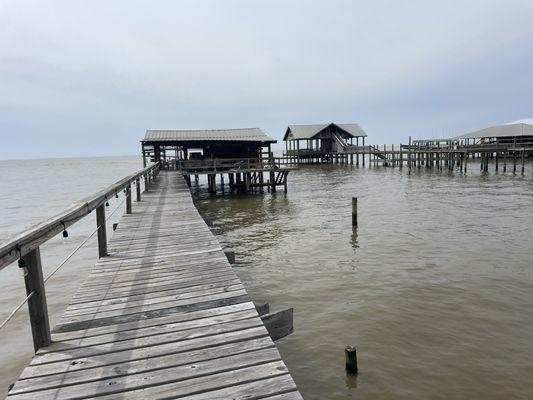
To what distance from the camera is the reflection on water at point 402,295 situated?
17.7 feet

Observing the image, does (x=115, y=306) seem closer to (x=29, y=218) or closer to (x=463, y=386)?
(x=463, y=386)

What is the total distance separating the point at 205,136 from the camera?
3138 cm

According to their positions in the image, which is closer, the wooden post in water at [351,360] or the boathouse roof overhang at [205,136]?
the wooden post in water at [351,360]

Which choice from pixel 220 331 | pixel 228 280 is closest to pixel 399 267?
pixel 228 280

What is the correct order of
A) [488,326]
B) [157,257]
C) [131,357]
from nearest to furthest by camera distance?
[131,357] < [157,257] < [488,326]

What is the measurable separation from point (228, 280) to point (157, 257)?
71.8 inches

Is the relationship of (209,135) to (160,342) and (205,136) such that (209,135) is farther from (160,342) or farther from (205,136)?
(160,342)

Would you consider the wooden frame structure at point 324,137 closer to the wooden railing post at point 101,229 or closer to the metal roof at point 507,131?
the metal roof at point 507,131

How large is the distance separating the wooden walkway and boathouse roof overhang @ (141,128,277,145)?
2331 centimetres

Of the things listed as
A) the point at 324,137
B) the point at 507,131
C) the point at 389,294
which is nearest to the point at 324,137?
the point at 324,137

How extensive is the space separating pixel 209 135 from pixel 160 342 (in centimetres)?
2956

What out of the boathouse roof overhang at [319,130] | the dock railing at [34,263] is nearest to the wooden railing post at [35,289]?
the dock railing at [34,263]

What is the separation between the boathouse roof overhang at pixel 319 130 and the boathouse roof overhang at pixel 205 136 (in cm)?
3024

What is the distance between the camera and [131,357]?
125 inches
